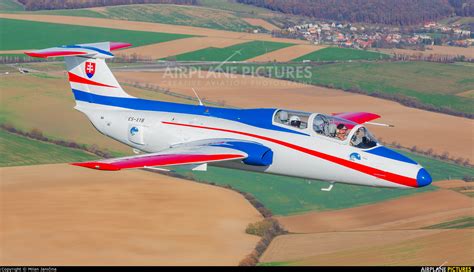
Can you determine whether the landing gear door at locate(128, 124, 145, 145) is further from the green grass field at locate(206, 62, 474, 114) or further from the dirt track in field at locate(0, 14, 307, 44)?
the dirt track in field at locate(0, 14, 307, 44)

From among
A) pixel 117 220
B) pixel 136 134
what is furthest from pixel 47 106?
pixel 136 134

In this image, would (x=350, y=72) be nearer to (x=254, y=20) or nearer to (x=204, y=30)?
(x=204, y=30)

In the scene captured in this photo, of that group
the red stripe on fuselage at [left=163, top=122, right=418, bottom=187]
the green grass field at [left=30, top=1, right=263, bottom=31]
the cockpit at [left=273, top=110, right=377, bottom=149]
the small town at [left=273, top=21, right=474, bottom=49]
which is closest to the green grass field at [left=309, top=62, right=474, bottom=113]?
the small town at [left=273, top=21, right=474, bottom=49]

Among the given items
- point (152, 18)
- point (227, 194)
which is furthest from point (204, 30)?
point (227, 194)

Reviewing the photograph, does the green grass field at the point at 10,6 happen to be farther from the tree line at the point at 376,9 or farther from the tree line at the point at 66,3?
the tree line at the point at 376,9

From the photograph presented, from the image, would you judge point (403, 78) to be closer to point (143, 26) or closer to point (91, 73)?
point (143, 26)

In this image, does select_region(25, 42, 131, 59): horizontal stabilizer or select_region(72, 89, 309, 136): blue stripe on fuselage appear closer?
select_region(72, 89, 309, 136): blue stripe on fuselage
